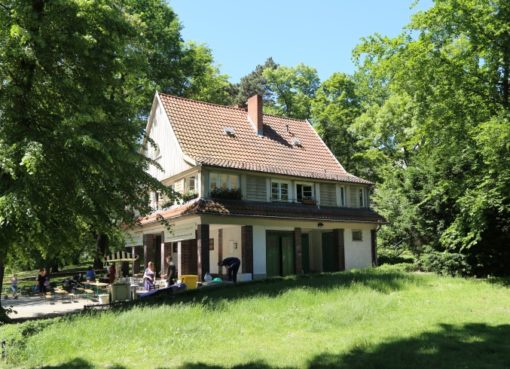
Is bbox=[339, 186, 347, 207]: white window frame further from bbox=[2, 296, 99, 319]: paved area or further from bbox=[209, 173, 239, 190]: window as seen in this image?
bbox=[2, 296, 99, 319]: paved area

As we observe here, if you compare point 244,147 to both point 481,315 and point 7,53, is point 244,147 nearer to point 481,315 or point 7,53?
point 7,53

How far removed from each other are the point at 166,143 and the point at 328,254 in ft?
39.3

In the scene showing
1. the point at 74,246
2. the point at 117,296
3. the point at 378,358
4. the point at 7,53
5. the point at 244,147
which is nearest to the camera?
the point at 378,358

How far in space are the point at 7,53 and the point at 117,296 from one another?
892 cm

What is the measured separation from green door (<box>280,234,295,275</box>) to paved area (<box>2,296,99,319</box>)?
36.8 feet

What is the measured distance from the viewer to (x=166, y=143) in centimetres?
2836

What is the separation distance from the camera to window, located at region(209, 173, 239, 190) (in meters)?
24.9

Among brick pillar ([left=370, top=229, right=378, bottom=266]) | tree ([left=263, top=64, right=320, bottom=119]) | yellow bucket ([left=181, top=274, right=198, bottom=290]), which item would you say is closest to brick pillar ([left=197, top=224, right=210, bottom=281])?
yellow bucket ([left=181, top=274, right=198, bottom=290])

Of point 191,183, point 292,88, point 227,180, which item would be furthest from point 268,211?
point 292,88

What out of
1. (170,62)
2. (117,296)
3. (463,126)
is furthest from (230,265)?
(170,62)

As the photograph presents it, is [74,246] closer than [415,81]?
Yes

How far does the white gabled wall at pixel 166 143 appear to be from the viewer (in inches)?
1045

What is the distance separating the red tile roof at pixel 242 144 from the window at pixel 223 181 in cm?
69

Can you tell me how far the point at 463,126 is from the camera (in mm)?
18922
